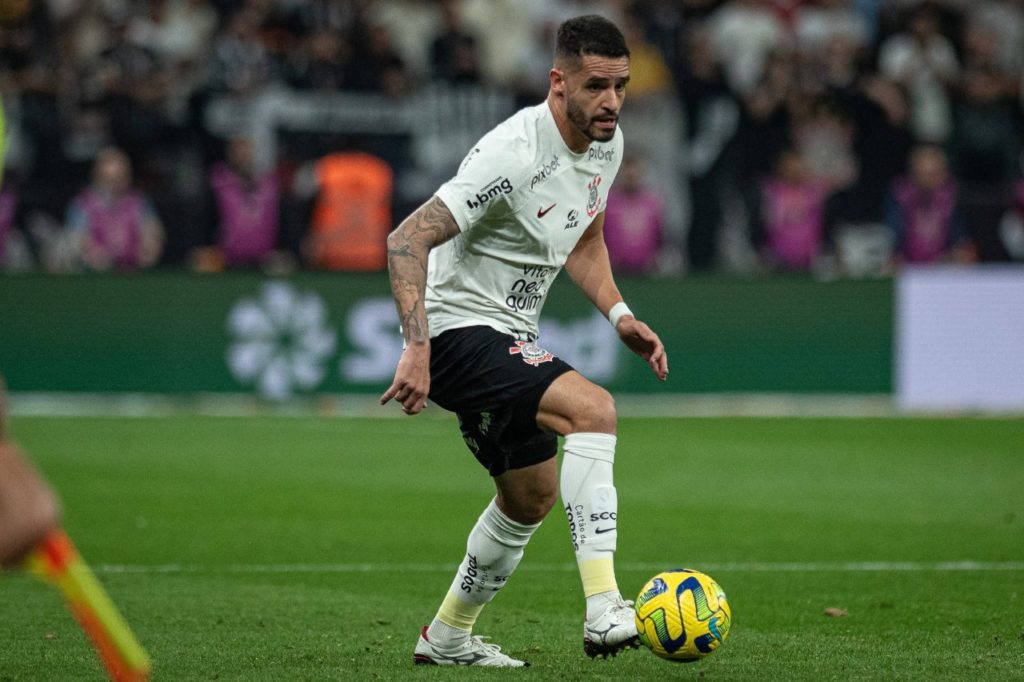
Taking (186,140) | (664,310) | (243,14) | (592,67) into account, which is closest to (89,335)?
(186,140)

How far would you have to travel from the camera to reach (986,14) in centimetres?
2111

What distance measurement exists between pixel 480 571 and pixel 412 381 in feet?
3.25

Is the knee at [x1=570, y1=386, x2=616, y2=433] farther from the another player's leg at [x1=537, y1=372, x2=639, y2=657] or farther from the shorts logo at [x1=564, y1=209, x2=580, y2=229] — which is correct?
the shorts logo at [x1=564, y1=209, x2=580, y2=229]

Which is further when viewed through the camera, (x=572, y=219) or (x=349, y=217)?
(x=349, y=217)

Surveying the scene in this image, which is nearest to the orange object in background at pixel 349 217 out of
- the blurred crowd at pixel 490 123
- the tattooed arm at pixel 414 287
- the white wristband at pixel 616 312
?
the blurred crowd at pixel 490 123

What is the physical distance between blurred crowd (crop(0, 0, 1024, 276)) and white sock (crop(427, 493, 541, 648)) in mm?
11667

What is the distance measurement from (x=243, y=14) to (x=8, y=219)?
3.88 m

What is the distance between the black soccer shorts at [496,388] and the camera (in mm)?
5676

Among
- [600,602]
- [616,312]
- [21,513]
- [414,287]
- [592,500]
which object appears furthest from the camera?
[616,312]

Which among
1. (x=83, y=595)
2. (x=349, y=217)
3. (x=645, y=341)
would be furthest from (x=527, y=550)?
(x=349, y=217)

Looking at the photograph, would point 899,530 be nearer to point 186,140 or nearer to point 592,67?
point 592,67

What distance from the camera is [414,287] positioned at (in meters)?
5.64

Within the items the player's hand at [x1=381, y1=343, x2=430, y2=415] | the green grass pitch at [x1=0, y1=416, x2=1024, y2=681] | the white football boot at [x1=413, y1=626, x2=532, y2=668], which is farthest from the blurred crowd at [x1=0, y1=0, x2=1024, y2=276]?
the player's hand at [x1=381, y1=343, x2=430, y2=415]

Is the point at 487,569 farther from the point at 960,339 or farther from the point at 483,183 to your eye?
the point at 960,339
